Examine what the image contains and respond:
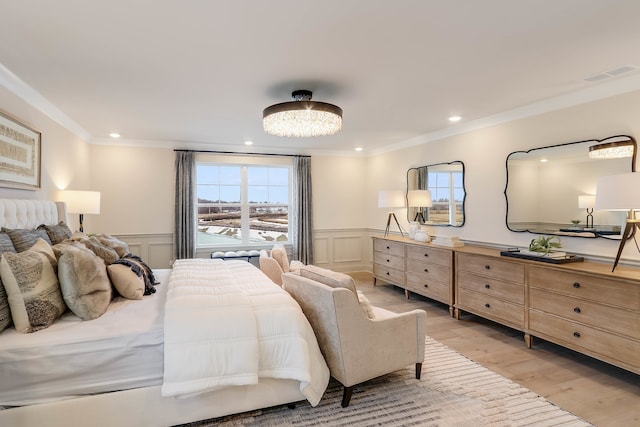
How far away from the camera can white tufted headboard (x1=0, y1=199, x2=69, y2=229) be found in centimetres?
279

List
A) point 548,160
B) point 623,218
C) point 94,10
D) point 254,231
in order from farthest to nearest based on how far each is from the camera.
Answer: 1. point 254,231
2. point 548,160
3. point 623,218
4. point 94,10

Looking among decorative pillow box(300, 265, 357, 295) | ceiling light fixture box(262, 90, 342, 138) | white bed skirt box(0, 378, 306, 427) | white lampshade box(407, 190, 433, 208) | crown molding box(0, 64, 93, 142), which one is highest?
crown molding box(0, 64, 93, 142)

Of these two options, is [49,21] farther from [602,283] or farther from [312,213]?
[312,213]

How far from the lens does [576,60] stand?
2689mm

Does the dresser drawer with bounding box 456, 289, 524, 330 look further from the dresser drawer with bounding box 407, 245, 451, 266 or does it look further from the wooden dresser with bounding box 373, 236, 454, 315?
the dresser drawer with bounding box 407, 245, 451, 266

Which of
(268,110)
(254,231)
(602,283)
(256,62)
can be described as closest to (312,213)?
(254,231)

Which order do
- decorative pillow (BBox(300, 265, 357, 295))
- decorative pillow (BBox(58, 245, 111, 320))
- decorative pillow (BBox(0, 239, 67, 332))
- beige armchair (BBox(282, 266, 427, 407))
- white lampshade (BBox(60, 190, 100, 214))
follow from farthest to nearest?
white lampshade (BBox(60, 190, 100, 214))
decorative pillow (BBox(300, 265, 357, 295))
beige armchair (BBox(282, 266, 427, 407))
decorative pillow (BBox(58, 245, 111, 320))
decorative pillow (BBox(0, 239, 67, 332))

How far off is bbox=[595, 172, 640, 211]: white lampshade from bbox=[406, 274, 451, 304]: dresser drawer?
1.96m

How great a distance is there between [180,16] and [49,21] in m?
0.80

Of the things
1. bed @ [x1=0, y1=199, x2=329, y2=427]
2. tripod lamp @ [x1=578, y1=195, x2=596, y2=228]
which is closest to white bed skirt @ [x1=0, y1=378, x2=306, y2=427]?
bed @ [x1=0, y1=199, x2=329, y2=427]

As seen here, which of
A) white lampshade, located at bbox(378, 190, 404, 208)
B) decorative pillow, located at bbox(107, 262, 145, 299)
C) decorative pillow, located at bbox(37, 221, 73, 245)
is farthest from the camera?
white lampshade, located at bbox(378, 190, 404, 208)

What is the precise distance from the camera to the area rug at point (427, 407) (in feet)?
7.32

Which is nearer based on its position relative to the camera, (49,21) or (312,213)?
(49,21)

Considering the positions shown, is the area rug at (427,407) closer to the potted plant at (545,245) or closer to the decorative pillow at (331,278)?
the decorative pillow at (331,278)
